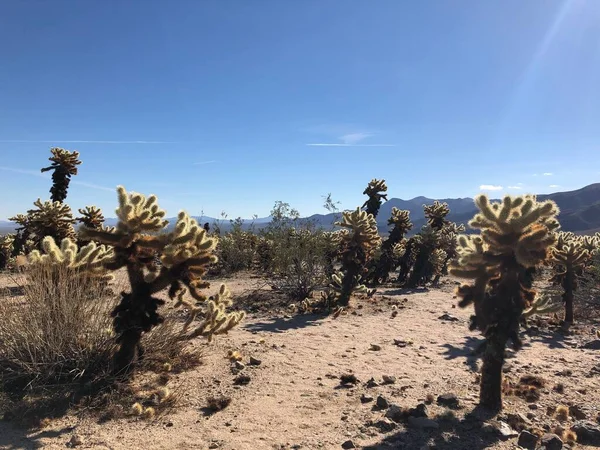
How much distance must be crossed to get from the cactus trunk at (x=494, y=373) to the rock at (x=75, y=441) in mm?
4336

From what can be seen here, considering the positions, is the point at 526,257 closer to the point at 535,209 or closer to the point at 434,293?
the point at 535,209

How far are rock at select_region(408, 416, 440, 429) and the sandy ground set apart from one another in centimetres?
4

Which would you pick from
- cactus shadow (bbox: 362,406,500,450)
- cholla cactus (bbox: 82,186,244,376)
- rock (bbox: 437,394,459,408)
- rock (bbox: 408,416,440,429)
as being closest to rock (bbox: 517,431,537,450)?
cactus shadow (bbox: 362,406,500,450)

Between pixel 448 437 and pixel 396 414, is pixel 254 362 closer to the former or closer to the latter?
pixel 396 414

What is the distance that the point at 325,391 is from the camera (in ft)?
17.6

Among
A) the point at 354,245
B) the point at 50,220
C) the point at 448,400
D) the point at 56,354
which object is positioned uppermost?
the point at 50,220

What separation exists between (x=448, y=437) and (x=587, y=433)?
1486mm

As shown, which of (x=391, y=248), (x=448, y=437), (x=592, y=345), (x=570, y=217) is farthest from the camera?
(x=570, y=217)

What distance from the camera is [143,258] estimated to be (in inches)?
204

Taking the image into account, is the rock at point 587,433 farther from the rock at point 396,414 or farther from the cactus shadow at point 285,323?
the cactus shadow at point 285,323

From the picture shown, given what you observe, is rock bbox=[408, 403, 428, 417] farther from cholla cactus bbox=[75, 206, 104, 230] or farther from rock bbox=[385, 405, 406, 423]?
cholla cactus bbox=[75, 206, 104, 230]

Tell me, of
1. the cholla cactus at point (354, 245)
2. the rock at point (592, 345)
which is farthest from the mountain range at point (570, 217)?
the rock at point (592, 345)

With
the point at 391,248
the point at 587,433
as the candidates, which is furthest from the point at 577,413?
the point at 391,248

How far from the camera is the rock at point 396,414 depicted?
4592 mm
